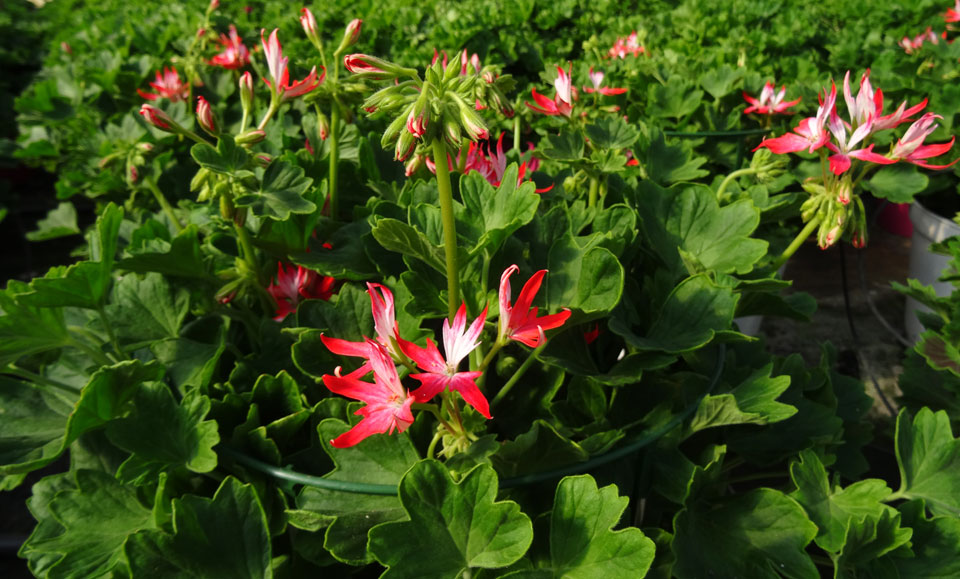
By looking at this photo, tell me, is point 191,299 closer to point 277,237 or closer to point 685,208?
point 277,237

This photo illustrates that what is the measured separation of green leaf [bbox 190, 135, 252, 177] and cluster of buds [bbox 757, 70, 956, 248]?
27.8 inches

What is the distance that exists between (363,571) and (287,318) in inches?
14.8

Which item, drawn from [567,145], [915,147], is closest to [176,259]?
[567,145]

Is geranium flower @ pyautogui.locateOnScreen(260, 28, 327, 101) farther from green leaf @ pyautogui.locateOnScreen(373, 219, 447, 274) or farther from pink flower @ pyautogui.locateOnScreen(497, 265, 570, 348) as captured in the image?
pink flower @ pyautogui.locateOnScreen(497, 265, 570, 348)

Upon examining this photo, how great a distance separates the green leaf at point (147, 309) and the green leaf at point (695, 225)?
702 millimetres

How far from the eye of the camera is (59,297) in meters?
0.89

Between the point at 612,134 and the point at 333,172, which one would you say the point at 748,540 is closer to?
the point at 612,134

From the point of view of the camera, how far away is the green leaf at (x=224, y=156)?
87 cm

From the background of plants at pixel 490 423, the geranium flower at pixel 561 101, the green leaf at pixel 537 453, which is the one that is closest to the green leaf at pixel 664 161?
the background of plants at pixel 490 423

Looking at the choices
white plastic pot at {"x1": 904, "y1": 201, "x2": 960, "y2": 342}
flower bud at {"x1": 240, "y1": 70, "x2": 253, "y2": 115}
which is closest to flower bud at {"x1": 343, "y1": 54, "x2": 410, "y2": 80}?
flower bud at {"x1": 240, "y1": 70, "x2": 253, "y2": 115}

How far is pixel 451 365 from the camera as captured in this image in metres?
0.71

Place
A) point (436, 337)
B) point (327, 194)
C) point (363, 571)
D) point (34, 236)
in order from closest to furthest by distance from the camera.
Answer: point (363, 571), point (436, 337), point (327, 194), point (34, 236)

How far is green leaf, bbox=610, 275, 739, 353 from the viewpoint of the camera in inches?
32.9

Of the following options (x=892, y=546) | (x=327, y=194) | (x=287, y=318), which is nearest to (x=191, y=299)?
(x=287, y=318)
